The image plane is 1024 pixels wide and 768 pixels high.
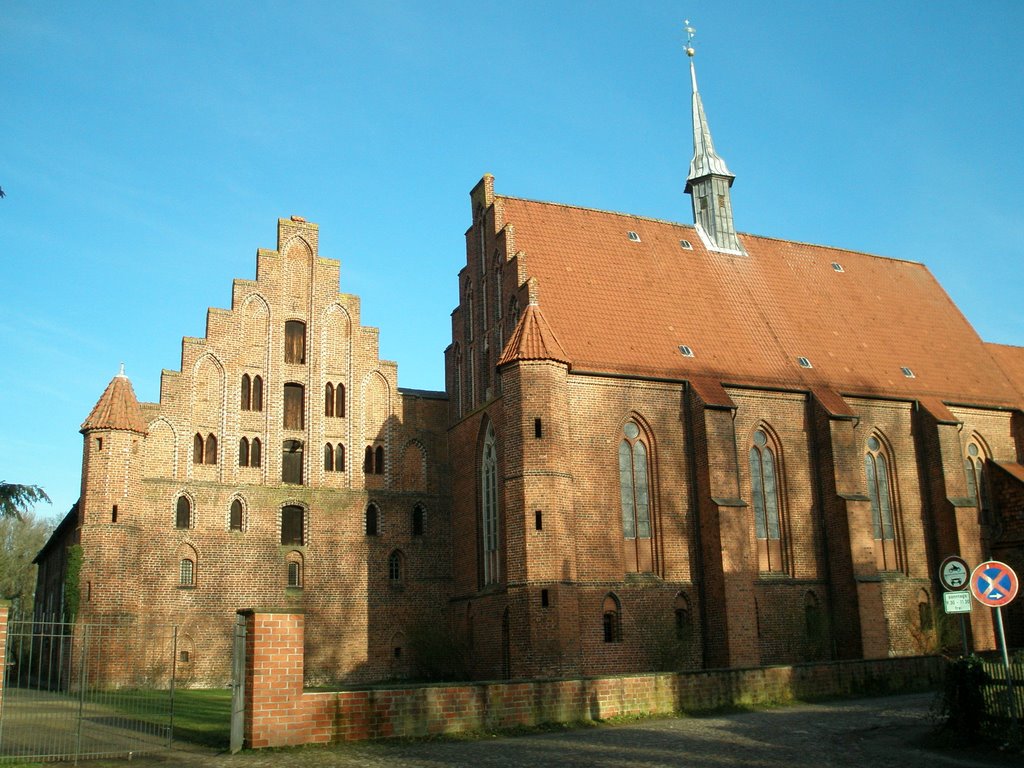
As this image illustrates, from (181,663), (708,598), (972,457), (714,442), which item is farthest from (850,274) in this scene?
(181,663)

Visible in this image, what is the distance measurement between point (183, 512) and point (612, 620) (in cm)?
1241

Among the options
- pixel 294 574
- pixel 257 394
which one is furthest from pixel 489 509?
pixel 257 394

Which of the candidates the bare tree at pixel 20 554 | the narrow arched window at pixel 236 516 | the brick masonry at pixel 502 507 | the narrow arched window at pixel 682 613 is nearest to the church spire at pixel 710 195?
the brick masonry at pixel 502 507

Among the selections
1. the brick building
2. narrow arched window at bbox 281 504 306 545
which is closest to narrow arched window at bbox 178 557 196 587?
the brick building

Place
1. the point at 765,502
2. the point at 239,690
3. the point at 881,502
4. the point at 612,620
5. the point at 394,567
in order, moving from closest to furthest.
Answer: the point at 239,690, the point at 612,620, the point at 765,502, the point at 394,567, the point at 881,502

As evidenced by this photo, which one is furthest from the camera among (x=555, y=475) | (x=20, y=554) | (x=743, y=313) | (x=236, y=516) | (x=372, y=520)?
(x=20, y=554)

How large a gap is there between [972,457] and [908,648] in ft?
25.6

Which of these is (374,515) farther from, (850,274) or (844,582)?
(850,274)

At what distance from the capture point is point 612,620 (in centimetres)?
2645

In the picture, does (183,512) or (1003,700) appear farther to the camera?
(183,512)

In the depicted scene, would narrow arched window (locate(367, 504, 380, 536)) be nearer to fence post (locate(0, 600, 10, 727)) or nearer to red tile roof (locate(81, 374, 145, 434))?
red tile roof (locate(81, 374, 145, 434))

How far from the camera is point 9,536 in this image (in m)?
57.9

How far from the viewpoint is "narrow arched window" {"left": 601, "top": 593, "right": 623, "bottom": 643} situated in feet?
86.0

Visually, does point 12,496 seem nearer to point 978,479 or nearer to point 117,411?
point 117,411
